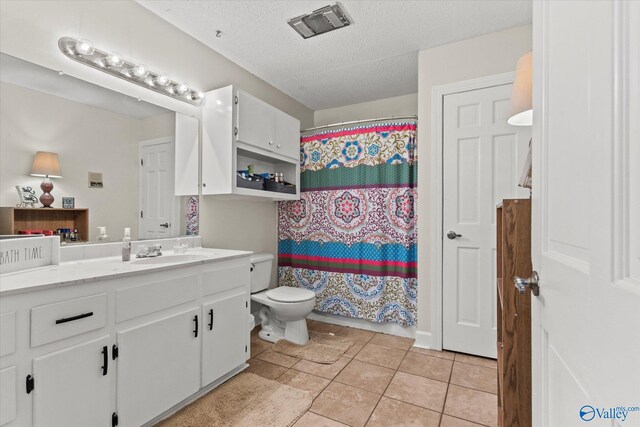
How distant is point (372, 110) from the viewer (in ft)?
11.9

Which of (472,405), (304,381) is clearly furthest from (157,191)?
(472,405)

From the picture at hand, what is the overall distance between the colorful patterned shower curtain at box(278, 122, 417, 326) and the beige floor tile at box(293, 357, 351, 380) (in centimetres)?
71

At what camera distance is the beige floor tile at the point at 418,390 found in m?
1.77

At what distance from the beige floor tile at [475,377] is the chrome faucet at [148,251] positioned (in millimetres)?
2057

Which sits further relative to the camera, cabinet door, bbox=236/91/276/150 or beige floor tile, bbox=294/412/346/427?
cabinet door, bbox=236/91/276/150

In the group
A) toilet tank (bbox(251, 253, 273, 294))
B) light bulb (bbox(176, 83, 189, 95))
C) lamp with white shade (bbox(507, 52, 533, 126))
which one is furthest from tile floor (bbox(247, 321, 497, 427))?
light bulb (bbox(176, 83, 189, 95))

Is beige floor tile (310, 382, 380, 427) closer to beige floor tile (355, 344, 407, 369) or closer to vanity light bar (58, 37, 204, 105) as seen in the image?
beige floor tile (355, 344, 407, 369)

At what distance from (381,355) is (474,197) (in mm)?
1405

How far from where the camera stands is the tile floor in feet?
5.36

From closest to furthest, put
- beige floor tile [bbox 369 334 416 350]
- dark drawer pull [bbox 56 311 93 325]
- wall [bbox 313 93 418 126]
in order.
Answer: dark drawer pull [bbox 56 311 93 325] < beige floor tile [bbox 369 334 416 350] < wall [bbox 313 93 418 126]

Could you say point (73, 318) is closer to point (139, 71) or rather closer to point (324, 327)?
point (139, 71)

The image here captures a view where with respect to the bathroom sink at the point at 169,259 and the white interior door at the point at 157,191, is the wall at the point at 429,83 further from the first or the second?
the white interior door at the point at 157,191

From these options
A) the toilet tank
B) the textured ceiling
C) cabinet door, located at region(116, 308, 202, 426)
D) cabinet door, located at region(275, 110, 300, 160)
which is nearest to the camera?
cabinet door, located at region(116, 308, 202, 426)

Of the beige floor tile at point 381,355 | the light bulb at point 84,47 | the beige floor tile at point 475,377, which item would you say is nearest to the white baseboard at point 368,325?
the beige floor tile at point 381,355
